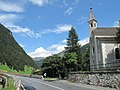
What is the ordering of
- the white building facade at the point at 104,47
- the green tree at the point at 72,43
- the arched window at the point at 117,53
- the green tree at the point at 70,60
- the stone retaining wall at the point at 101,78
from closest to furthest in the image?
the stone retaining wall at the point at 101,78 < the arched window at the point at 117,53 < the white building facade at the point at 104,47 < the green tree at the point at 70,60 < the green tree at the point at 72,43

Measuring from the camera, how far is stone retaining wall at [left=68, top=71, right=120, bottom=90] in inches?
1058

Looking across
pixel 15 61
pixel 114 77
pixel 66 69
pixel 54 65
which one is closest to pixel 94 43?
pixel 66 69

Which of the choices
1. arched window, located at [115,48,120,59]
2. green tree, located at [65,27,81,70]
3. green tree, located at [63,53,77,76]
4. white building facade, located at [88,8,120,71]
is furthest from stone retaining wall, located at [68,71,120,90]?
green tree, located at [65,27,81,70]

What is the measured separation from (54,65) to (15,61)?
115043 millimetres

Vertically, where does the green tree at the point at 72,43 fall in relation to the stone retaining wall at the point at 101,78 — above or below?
above

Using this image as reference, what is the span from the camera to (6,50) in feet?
603

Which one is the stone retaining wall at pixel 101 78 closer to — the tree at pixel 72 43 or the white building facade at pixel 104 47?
the white building facade at pixel 104 47

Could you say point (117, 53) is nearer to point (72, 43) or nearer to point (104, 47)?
point (104, 47)

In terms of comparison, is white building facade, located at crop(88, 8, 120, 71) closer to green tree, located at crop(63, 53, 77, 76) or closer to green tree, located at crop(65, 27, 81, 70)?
green tree, located at crop(63, 53, 77, 76)

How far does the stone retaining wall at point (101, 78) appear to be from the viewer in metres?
26.9

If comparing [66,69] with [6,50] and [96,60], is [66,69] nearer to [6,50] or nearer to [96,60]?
[96,60]

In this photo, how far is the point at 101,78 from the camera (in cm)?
3062

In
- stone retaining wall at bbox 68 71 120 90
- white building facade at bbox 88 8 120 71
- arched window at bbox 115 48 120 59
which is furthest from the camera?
white building facade at bbox 88 8 120 71

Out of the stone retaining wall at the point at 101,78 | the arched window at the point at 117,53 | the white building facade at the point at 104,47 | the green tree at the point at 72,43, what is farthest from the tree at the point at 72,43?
the stone retaining wall at the point at 101,78
